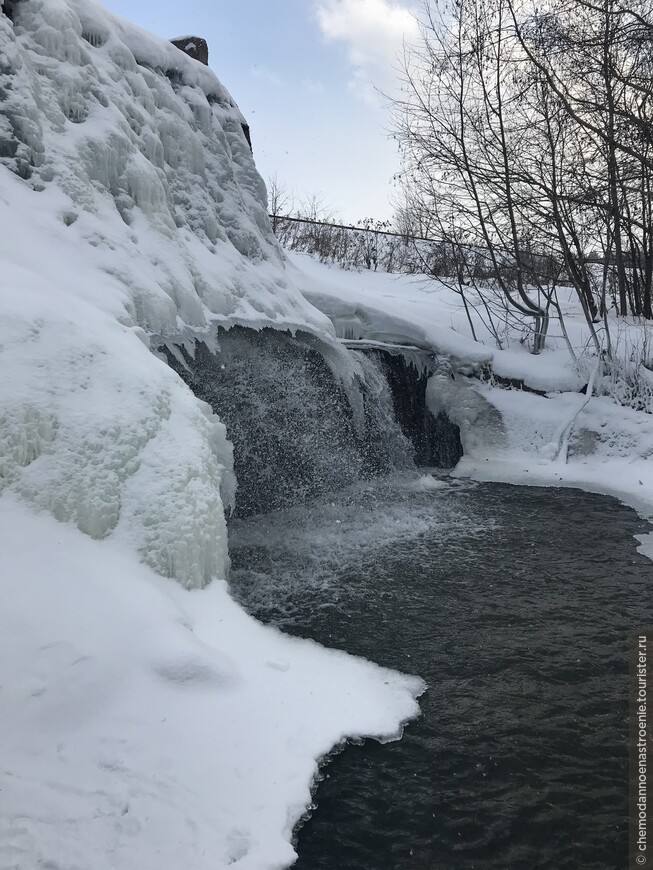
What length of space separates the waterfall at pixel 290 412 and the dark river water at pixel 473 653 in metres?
0.51

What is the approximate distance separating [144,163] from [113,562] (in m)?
4.59

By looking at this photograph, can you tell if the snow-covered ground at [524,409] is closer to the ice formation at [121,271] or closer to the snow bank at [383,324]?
the snow bank at [383,324]

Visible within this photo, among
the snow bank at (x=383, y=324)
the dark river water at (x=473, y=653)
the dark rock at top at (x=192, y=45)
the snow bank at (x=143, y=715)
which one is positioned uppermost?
the dark rock at top at (x=192, y=45)

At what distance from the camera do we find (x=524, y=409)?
9.34 metres

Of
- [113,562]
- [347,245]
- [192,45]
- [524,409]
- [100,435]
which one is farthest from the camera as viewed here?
[347,245]

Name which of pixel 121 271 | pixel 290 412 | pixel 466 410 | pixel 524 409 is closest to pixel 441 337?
pixel 466 410

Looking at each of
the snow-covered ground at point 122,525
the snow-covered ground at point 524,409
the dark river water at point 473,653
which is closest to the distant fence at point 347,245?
the snow-covered ground at point 524,409

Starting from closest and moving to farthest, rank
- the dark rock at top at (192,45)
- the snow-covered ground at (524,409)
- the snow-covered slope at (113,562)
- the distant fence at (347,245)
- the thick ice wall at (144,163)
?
the snow-covered slope at (113,562) < the thick ice wall at (144,163) < the snow-covered ground at (524,409) < the dark rock at top at (192,45) < the distant fence at (347,245)

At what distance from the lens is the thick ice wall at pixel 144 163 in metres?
5.30

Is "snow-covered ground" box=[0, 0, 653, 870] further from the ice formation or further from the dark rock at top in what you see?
the dark rock at top

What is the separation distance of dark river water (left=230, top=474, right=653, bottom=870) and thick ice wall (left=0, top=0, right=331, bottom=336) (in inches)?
95.9

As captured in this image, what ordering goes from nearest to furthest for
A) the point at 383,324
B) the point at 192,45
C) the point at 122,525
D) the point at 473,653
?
the point at 122,525 < the point at 473,653 < the point at 192,45 < the point at 383,324

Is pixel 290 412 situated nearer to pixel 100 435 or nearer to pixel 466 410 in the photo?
pixel 466 410

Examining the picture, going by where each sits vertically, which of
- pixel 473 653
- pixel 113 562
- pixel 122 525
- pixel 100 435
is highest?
pixel 100 435
